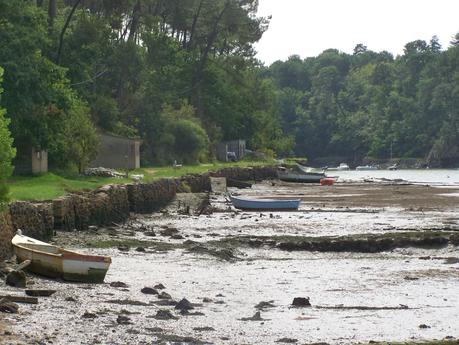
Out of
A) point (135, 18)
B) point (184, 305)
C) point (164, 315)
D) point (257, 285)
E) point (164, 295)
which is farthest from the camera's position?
point (135, 18)

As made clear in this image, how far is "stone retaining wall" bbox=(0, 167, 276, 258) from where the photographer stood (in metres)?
32.7

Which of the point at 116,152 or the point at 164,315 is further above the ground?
the point at 116,152

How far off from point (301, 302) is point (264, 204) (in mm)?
35261

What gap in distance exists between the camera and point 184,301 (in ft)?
76.4

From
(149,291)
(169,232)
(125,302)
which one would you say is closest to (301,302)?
(149,291)

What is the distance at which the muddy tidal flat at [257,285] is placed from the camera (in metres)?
20.2

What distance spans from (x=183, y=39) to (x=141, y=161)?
35389mm

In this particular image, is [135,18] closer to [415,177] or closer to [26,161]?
[26,161]

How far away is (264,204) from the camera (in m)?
59.7

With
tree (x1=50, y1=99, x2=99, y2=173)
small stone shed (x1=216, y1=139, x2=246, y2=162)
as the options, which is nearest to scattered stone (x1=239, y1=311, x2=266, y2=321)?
tree (x1=50, y1=99, x2=99, y2=173)

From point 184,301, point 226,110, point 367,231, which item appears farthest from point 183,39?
point 184,301

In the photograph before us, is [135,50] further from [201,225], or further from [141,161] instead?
[201,225]

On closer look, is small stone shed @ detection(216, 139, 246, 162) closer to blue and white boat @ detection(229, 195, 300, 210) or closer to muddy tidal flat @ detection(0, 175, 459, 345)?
blue and white boat @ detection(229, 195, 300, 210)

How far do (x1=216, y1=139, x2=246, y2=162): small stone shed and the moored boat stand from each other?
85523 mm
